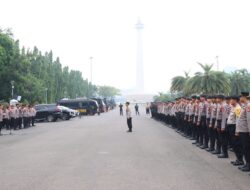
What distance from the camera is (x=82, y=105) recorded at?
60.6 meters

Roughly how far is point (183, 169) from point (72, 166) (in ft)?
9.45

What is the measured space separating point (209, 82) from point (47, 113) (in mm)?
14876

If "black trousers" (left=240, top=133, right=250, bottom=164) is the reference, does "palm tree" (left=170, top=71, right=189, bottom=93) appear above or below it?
above

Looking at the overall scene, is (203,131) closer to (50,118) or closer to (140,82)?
(50,118)

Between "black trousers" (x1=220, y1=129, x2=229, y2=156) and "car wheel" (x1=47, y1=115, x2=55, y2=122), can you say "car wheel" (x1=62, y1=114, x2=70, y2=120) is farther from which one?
"black trousers" (x1=220, y1=129, x2=229, y2=156)

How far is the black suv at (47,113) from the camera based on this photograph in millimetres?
43719

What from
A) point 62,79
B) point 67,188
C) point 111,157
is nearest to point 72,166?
point 111,157

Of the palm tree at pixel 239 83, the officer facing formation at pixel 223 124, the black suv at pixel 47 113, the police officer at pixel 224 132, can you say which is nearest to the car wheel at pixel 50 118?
the black suv at pixel 47 113

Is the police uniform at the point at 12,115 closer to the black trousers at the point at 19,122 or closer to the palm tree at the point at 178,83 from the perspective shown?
the black trousers at the point at 19,122

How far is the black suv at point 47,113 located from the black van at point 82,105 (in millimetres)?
14410

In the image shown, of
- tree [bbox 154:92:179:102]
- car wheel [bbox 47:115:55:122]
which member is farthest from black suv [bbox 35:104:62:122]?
tree [bbox 154:92:179:102]

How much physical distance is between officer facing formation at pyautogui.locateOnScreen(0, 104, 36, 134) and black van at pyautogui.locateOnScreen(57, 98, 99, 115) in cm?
2237

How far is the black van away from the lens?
195 feet

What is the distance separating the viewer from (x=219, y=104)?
15078mm
